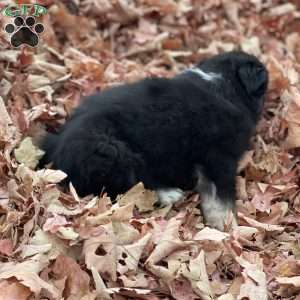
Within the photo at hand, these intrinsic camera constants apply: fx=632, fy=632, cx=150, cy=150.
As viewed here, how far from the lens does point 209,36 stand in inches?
293

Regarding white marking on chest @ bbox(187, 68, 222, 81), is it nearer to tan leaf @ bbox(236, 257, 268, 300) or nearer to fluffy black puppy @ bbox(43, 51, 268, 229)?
fluffy black puppy @ bbox(43, 51, 268, 229)

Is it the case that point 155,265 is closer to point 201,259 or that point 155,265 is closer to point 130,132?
point 201,259

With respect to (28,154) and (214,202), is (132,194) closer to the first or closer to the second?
(214,202)

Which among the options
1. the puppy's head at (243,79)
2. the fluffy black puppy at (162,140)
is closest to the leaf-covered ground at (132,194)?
the fluffy black puppy at (162,140)

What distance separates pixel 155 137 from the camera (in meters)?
4.88

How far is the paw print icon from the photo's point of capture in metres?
5.57

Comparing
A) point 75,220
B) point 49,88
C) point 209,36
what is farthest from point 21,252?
point 209,36

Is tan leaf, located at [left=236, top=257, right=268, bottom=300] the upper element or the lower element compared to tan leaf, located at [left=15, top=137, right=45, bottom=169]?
lower

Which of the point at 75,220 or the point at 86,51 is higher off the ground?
the point at 86,51

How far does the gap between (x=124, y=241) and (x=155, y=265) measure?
0.25 meters

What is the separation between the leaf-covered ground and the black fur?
191 mm

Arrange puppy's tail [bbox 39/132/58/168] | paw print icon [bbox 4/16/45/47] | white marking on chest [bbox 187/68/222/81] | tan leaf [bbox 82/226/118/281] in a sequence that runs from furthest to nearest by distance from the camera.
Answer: paw print icon [bbox 4/16/45/47] → white marking on chest [bbox 187/68/222/81] → puppy's tail [bbox 39/132/58/168] → tan leaf [bbox 82/226/118/281]

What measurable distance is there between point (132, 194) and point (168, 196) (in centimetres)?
45

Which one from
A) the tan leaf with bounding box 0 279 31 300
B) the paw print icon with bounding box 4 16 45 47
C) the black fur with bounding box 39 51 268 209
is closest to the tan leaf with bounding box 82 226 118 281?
the tan leaf with bounding box 0 279 31 300
